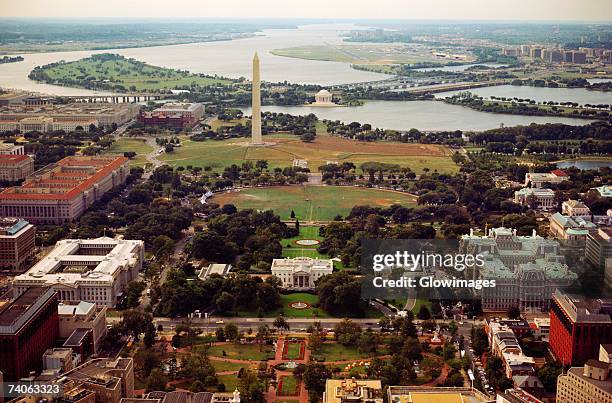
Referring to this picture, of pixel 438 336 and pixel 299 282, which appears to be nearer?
pixel 438 336

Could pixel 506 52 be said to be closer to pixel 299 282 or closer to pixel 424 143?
pixel 424 143

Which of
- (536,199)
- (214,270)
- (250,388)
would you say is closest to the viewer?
(250,388)

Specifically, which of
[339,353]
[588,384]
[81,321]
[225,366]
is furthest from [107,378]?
[588,384]

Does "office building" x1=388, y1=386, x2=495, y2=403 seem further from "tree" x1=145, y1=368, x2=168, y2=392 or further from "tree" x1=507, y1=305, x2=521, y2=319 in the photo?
"tree" x1=507, y1=305, x2=521, y2=319

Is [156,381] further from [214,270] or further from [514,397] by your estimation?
[214,270]

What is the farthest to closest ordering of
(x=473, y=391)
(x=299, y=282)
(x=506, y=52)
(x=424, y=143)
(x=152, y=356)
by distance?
(x=506, y=52) → (x=424, y=143) → (x=299, y=282) → (x=152, y=356) → (x=473, y=391)

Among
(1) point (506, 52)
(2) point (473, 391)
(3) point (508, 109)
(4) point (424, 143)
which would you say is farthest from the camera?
→ (1) point (506, 52)

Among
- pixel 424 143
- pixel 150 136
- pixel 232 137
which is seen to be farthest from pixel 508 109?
pixel 150 136
